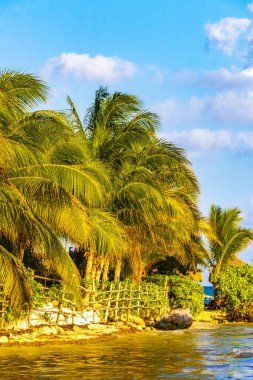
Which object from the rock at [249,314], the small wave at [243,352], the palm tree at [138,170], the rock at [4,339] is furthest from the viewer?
the rock at [249,314]

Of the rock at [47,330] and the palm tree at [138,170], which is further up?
the palm tree at [138,170]

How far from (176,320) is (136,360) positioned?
31.9 ft

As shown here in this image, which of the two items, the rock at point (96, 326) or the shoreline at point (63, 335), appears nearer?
the shoreline at point (63, 335)

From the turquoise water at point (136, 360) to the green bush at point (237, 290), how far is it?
8.88 m

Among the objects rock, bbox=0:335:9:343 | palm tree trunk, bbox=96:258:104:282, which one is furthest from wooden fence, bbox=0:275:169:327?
palm tree trunk, bbox=96:258:104:282

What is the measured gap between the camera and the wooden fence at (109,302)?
1878cm

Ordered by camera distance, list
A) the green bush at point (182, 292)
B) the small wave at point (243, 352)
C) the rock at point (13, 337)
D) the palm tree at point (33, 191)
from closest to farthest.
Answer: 1. the palm tree at point (33, 191)
2. the small wave at point (243, 352)
3. the rock at point (13, 337)
4. the green bush at point (182, 292)

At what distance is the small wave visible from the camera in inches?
A: 628

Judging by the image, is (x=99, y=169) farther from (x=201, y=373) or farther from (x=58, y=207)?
(x=201, y=373)

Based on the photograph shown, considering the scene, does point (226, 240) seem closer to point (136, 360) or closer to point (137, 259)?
point (137, 259)

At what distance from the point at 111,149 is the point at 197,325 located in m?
7.80

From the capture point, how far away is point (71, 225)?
53.4 ft

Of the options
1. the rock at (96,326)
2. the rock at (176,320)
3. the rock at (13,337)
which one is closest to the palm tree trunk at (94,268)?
the rock at (96,326)

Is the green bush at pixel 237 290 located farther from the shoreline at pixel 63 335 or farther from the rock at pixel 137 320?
the shoreline at pixel 63 335
